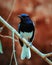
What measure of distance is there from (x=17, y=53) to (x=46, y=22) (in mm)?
553

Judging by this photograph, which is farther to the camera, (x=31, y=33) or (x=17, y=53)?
(x=17, y=53)

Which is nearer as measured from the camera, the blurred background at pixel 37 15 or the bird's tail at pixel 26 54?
the bird's tail at pixel 26 54

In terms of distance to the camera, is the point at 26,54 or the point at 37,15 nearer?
the point at 26,54

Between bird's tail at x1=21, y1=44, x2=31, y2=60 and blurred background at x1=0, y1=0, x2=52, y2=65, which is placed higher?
bird's tail at x1=21, y1=44, x2=31, y2=60

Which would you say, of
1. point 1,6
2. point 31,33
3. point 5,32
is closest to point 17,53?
point 5,32

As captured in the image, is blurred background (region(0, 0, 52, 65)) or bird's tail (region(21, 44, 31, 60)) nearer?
bird's tail (region(21, 44, 31, 60))

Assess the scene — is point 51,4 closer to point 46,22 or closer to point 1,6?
point 46,22

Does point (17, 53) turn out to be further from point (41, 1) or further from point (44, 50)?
point (41, 1)

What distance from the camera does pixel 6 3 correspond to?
4297 millimetres

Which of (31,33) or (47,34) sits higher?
(31,33)

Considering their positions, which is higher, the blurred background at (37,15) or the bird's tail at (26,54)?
the bird's tail at (26,54)

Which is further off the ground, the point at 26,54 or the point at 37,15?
the point at 26,54

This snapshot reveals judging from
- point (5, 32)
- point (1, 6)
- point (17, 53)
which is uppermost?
point (1, 6)

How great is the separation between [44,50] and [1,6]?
0.77 m
